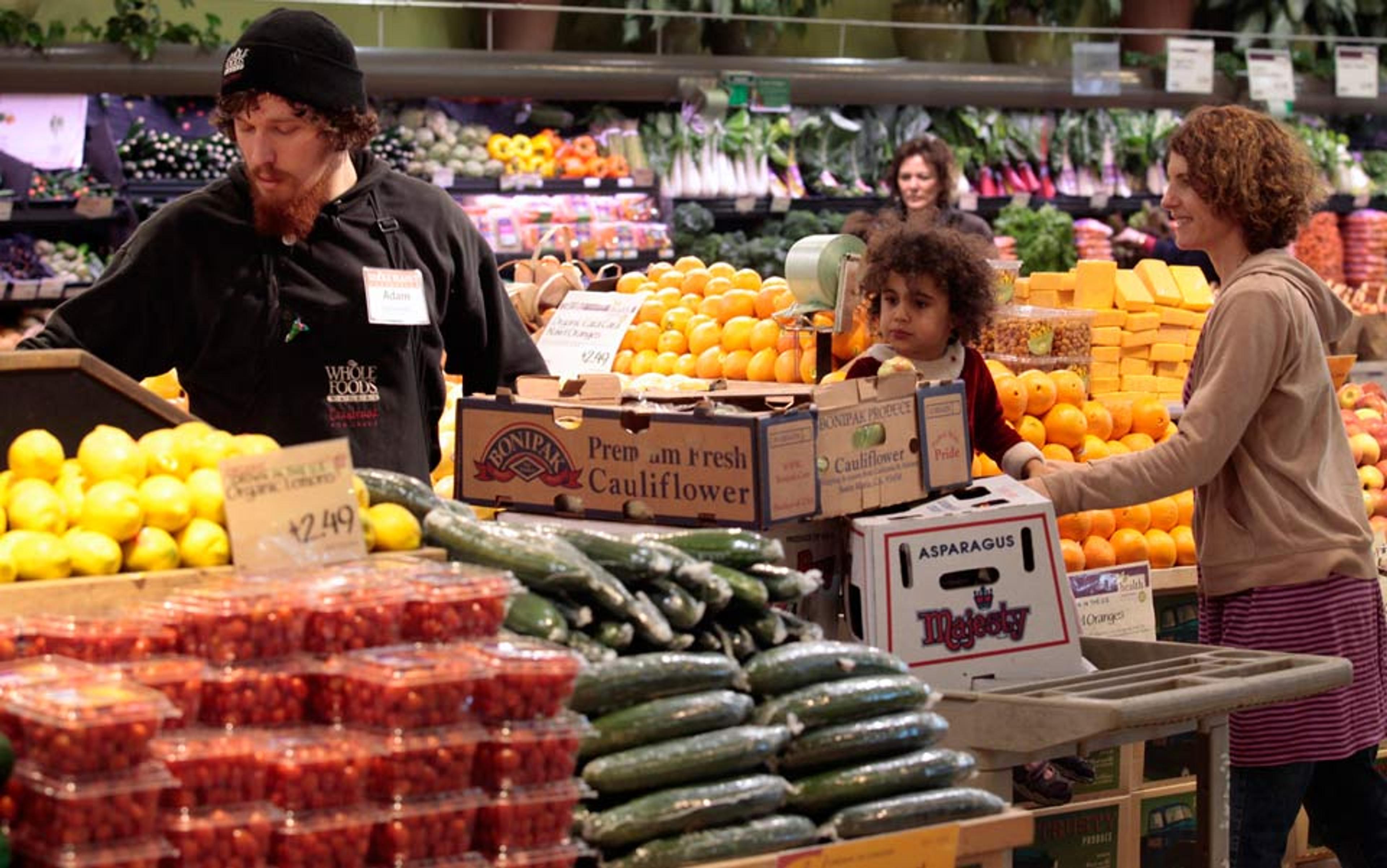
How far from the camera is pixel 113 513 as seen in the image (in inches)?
81.3

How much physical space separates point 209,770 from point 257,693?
0.12 meters

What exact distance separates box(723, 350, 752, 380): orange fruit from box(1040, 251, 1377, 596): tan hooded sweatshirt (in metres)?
1.11

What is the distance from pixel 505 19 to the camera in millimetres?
8312

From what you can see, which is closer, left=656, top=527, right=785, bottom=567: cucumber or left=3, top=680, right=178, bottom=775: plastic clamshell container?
left=3, top=680, right=178, bottom=775: plastic clamshell container

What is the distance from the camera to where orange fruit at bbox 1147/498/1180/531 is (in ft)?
→ 14.4

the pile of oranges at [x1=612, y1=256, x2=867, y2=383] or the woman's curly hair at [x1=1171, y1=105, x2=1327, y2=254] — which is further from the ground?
the woman's curly hair at [x1=1171, y1=105, x2=1327, y2=254]

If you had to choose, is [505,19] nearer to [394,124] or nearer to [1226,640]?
[394,124]

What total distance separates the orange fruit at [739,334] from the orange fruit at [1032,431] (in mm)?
709

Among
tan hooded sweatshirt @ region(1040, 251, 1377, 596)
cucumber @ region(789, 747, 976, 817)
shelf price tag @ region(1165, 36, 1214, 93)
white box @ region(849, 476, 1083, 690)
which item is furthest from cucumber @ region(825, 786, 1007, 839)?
shelf price tag @ region(1165, 36, 1214, 93)

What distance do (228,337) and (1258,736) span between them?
2.11 metres

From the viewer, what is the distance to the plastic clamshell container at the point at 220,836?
173 centimetres

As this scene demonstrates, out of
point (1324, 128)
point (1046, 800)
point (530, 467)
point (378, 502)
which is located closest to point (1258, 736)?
point (1046, 800)

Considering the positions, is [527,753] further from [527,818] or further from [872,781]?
[872,781]

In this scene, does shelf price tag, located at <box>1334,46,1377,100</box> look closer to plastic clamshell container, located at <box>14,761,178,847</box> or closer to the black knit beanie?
the black knit beanie
